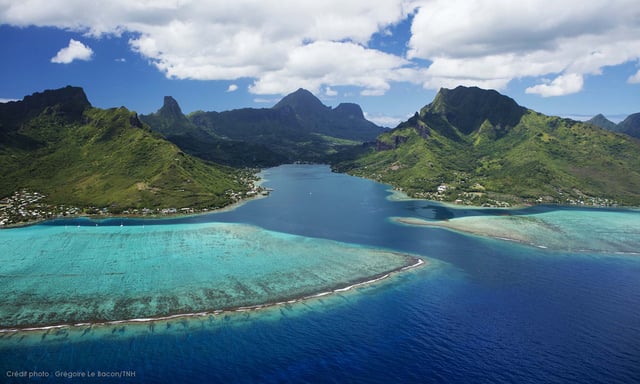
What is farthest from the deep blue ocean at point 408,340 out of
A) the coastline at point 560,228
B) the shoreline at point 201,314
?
the coastline at point 560,228

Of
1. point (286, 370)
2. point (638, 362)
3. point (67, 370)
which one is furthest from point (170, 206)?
point (638, 362)

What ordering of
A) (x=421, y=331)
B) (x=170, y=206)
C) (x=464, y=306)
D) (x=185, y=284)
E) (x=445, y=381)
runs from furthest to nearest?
(x=170, y=206) < (x=185, y=284) < (x=464, y=306) < (x=421, y=331) < (x=445, y=381)

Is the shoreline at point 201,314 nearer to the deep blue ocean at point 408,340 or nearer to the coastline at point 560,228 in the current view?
the deep blue ocean at point 408,340

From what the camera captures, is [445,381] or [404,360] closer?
[445,381]

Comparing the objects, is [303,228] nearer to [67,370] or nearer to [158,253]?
[158,253]

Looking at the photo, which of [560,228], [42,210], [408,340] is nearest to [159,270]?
[408,340]

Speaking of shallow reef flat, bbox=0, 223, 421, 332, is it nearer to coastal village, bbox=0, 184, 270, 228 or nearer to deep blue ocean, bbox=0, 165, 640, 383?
deep blue ocean, bbox=0, 165, 640, 383
